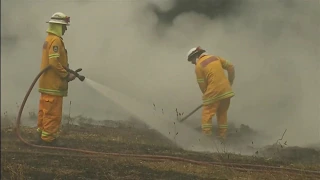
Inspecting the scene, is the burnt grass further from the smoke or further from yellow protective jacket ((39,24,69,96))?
yellow protective jacket ((39,24,69,96))

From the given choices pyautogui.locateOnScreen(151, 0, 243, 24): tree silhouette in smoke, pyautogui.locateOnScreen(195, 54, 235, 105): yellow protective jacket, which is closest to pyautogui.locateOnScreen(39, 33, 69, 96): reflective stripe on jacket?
pyautogui.locateOnScreen(151, 0, 243, 24): tree silhouette in smoke

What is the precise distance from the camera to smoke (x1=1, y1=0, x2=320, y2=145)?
554 centimetres

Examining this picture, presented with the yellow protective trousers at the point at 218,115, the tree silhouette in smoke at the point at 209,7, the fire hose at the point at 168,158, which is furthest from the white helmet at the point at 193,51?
the fire hose at the point at 168,158

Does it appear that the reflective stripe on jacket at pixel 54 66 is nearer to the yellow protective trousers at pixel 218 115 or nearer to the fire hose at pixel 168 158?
the fire hose at pixel 168 158

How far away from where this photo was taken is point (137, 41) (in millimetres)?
5828

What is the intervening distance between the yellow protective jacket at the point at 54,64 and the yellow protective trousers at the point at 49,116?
0.08 meters

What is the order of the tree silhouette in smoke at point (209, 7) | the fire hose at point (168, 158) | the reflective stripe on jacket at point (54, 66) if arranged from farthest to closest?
→ the reflective stripe on jacket at point (54, 66)
the tree silhouette in smoke at point (209, 7)
the fire hose at point (168, 158)

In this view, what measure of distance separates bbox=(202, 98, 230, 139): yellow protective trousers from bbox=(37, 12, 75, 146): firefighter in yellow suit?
1523 mm

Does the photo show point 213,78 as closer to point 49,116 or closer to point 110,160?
point 110,160

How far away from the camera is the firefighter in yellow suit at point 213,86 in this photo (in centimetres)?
570

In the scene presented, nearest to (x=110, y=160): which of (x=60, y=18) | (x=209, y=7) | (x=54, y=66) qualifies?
(x=54, y=66)

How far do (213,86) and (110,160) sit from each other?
1381 mm

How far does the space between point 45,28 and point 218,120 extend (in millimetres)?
2173

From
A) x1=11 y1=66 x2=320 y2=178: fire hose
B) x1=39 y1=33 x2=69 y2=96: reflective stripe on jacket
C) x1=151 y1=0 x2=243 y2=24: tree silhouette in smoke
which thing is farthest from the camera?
x1=39 y1=33 x2=69 y2=96: reflective stripe on jacket
